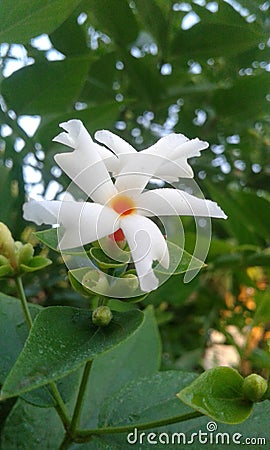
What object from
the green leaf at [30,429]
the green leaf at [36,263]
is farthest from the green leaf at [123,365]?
the green leaf at [36,263]

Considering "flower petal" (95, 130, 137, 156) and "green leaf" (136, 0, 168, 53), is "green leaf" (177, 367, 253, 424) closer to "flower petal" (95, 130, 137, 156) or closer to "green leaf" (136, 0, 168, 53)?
"flower petal" (95, 130, 137, 156)

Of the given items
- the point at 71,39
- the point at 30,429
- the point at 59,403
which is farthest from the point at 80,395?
the point at 71,39

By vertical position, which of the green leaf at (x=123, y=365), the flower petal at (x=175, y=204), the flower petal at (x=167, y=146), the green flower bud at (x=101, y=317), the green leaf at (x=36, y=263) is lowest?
the green leaf at (x=123, y=365)

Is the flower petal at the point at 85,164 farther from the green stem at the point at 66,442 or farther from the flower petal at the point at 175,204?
the green stem at the point at 66,442

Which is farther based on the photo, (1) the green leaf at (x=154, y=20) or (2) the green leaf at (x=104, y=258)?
(1) the green leaf at (x=154, y=20)

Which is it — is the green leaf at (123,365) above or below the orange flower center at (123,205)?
below

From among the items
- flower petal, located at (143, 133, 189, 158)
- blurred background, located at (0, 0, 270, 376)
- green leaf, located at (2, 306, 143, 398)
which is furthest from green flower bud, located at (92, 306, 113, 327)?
blurred background, located at (0, 0, 270, 376)
